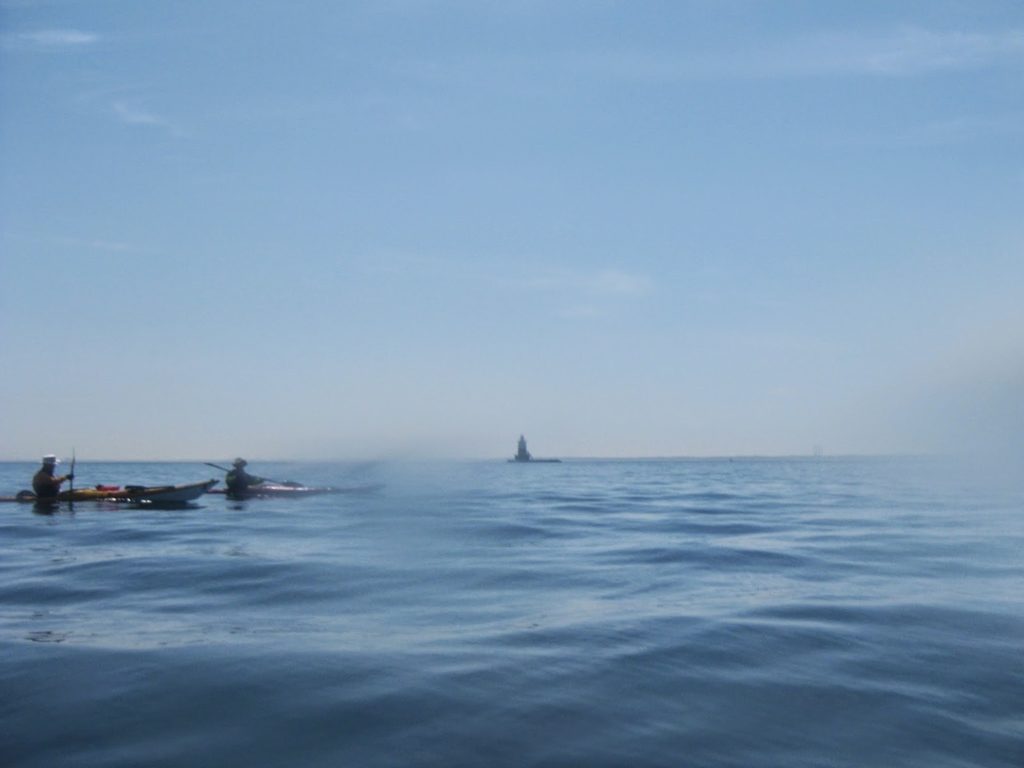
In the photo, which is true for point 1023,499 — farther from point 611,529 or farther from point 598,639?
point 598,639

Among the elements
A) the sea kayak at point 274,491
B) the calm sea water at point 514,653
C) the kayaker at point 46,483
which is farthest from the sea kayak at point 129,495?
the calm sea water at point 514,653

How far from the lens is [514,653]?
362 inches

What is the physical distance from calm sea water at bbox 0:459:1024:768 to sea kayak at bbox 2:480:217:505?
44.2ft

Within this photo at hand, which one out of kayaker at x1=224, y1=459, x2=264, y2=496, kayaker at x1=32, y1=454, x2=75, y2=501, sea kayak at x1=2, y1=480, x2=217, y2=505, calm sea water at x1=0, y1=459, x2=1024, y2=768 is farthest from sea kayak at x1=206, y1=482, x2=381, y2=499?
calm sea water at x1=0, y1=459, x2=1024, y2=768

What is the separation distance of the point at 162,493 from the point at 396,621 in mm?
25670

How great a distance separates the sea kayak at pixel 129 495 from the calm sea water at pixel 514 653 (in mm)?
13470

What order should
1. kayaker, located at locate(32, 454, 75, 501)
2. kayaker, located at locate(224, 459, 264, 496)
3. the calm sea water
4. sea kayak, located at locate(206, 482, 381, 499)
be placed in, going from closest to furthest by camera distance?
the calm sea water → kayaker, located at locate(32, 454, 75, 501) → kayaker, located at locate(224, 459, 264, 496) → sea kayak, located at locate(206, 482, 381, 499)

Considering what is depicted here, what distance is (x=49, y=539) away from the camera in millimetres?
20906

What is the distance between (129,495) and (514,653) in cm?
2816

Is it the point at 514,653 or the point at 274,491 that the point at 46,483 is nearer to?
the point at 274,491

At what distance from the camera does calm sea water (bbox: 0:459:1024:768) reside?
665 centimetres

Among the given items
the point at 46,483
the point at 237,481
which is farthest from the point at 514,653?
the point at 237,481

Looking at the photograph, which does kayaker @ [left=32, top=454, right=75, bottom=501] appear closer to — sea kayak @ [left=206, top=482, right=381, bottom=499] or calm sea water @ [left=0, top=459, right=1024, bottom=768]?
sea kayak @ [left=206, top=482, right=381, bottom=499]

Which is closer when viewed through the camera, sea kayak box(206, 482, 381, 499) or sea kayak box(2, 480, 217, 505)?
sea kayak box(2, 480, 217, 505)
